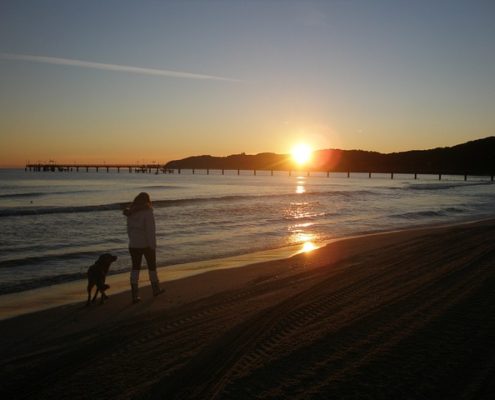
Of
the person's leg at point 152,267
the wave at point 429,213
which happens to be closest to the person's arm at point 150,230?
the person's leg at point 152,267

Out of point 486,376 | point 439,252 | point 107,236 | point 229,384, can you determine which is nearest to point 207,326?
point 229,384

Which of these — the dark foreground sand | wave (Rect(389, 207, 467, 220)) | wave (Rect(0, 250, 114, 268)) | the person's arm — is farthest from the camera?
wave (Rect(389, 207, 467, 220))

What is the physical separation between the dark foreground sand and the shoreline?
0.61 m

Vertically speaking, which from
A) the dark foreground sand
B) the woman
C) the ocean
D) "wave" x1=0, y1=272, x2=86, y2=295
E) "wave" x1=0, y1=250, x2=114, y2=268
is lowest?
the ocean

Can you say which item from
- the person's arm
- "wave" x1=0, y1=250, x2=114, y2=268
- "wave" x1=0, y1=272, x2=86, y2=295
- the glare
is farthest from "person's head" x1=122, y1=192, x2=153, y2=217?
the glare

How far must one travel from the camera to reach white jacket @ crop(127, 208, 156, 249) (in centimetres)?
789

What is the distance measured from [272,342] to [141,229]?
3564 mm

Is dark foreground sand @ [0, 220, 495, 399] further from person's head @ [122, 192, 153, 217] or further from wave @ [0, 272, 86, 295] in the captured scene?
wave @ [0, 272, 86, 295]

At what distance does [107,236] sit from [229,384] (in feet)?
45.3

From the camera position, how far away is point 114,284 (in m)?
9.53

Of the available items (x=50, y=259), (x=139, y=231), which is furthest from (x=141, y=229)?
(x=50, y=259)

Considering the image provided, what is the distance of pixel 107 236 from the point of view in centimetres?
1712

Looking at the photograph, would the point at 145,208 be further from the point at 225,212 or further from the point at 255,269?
the point at 225,212

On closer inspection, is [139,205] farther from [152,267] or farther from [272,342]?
[272,342]
